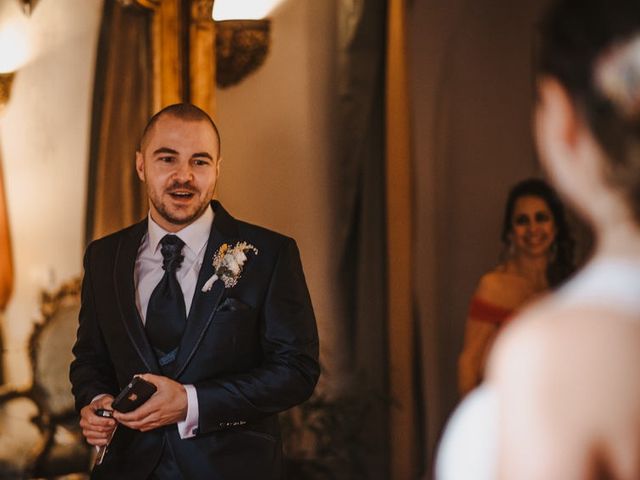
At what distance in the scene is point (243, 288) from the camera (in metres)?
2.54

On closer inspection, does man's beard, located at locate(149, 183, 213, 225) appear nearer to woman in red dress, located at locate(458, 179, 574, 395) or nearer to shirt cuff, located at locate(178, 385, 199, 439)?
shirt cuff, located at locate(178, 385, 199, 439)

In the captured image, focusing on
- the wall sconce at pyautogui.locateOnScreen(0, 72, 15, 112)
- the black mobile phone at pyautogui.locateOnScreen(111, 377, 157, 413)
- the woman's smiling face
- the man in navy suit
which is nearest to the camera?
the black mobile phone at pyautogui.locateOnScreen(111, 377, 157, 413)

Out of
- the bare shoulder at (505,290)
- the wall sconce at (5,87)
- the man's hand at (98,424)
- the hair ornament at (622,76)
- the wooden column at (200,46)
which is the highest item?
the wooden column at (200,46)

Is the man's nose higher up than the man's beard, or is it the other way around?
the man's nose

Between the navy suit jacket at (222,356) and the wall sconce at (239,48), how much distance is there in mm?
1750

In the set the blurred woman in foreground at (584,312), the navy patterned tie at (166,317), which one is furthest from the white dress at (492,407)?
the navy patterned tie at (166,317)

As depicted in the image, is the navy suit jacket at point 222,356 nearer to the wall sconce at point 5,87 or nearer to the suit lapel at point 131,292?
the suit lapel at point 131,292

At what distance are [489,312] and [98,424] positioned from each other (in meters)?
1.71

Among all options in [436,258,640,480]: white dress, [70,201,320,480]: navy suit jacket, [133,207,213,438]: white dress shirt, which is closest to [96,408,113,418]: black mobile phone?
[70,201,320,480]: navy suit jacket

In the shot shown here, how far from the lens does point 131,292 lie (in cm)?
255

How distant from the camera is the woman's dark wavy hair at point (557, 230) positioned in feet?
12.2

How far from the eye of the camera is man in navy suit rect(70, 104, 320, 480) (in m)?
2.47

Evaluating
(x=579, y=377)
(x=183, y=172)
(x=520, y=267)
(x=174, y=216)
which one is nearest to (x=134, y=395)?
(x=174, y=216)

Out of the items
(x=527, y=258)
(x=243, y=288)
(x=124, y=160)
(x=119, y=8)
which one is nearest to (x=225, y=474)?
(x=243, y=288)
